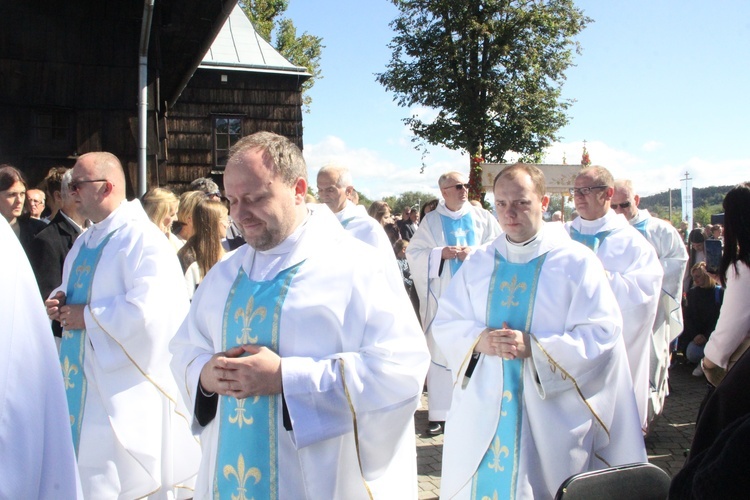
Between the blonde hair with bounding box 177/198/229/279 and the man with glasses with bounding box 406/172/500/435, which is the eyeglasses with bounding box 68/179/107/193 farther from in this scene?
the man with glasses with bounding box 406/172/500/435

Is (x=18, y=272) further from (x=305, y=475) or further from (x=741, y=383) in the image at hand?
(x=741, y=383)

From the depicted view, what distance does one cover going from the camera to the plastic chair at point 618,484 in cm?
214

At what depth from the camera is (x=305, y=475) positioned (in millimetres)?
2459

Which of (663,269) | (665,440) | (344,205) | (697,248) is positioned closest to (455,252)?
(344,205)

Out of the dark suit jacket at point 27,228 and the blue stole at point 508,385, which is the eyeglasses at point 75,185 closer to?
the dark suit jacket at point 27,228

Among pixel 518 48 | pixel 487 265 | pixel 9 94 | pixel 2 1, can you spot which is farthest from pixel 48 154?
pixel 518 48

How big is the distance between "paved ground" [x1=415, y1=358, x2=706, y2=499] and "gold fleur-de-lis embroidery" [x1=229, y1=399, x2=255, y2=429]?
2456 mm

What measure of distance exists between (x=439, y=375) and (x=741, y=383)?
5108 millimetres

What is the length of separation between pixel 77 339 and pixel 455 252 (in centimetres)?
338

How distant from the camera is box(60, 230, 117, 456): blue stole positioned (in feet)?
12.7

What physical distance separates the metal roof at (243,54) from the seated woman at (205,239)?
16.9 meters

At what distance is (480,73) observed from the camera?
31.9m

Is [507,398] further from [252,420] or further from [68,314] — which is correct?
[68,314]

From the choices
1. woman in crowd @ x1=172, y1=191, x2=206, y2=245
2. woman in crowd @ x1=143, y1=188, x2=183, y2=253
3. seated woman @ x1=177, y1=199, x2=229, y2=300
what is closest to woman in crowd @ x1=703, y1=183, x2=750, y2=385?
seated woman @ x1=177, y1=199, x2=229, y2=300
